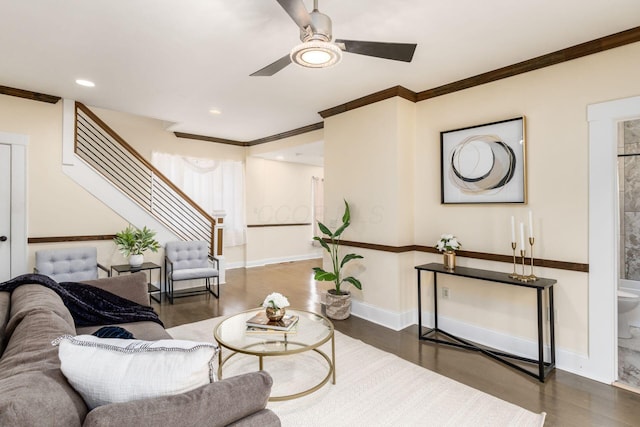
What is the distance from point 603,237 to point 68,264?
5.36 meters

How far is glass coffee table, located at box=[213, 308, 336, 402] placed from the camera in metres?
2.16

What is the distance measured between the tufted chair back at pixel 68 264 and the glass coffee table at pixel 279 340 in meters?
2.52

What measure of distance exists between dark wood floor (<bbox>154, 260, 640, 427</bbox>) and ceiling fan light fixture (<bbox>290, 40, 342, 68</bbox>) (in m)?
2.45

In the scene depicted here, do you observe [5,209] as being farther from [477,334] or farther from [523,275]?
[523,275]

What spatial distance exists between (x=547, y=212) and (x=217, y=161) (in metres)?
5.50

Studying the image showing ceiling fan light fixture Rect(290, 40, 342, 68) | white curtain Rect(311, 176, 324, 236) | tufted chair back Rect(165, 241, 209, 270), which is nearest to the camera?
ceiling fan light fixture Rect(290, 40, 342, 68)

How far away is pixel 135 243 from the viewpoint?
4438mm

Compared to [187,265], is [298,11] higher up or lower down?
higher up

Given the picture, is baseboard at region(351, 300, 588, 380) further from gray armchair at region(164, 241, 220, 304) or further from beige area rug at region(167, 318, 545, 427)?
gray armchair at region(164, 241, 220, 304)

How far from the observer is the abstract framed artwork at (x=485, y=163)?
301 cm

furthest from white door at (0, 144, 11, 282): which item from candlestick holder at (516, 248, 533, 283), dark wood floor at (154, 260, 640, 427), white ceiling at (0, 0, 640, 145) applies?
candlestick holder at (516, 248, 533, 283)

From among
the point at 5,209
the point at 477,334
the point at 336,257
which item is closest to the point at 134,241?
the point at 5,209

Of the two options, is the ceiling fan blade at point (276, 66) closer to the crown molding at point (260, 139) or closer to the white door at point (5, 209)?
the crown molding at point (260, 139)

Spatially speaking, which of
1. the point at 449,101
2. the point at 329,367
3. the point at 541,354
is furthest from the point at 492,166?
→ the point at 329,367
